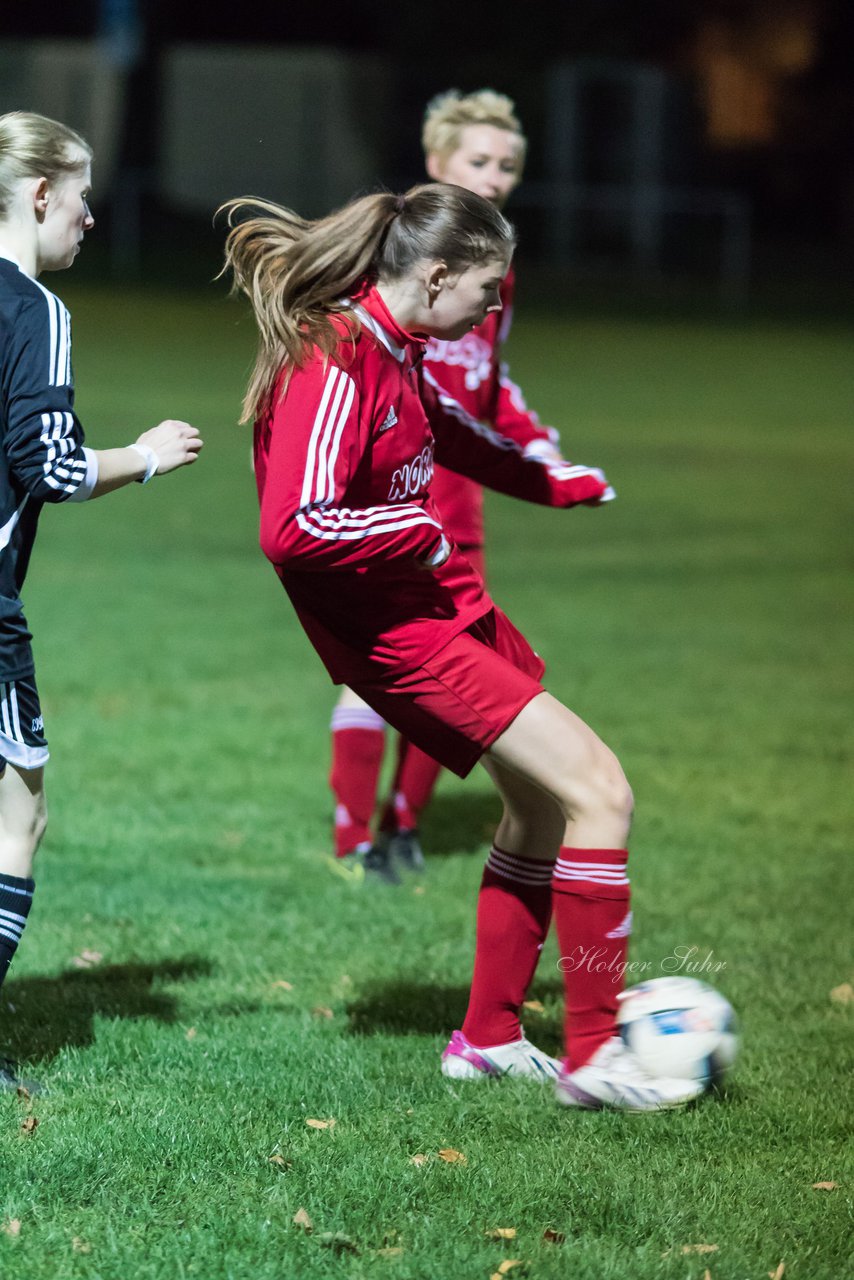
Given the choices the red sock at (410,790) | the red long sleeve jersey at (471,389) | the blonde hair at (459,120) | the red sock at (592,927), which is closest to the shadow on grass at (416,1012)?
the red sock at (592,927)

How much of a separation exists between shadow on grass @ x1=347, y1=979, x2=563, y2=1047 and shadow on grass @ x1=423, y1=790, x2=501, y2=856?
142 centimetres

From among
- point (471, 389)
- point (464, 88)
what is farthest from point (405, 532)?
point (464, 88)

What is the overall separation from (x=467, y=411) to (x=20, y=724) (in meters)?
2.09

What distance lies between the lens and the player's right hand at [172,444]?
3.71 metres

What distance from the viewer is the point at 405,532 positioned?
11.9 ft

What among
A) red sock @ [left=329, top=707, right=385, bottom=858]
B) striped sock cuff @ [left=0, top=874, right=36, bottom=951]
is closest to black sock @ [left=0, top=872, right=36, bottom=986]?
striped sock cuff @ [left=0, top=874, right=36, bottom=951]

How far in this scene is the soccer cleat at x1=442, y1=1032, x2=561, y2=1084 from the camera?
408 centimetres

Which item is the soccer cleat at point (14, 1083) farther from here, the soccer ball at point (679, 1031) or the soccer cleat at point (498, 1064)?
the soccer ball at point (679, 1031)

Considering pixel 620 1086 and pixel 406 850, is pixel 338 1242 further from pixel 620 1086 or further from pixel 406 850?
pixel 406 850

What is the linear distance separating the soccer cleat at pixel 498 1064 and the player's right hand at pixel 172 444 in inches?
60.1

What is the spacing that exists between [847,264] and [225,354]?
85.9ft

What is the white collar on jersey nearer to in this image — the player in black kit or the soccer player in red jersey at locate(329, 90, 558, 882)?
the player in black kit

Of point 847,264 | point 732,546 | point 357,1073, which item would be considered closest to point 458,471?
point 357,1073

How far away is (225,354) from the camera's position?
77.6ft
